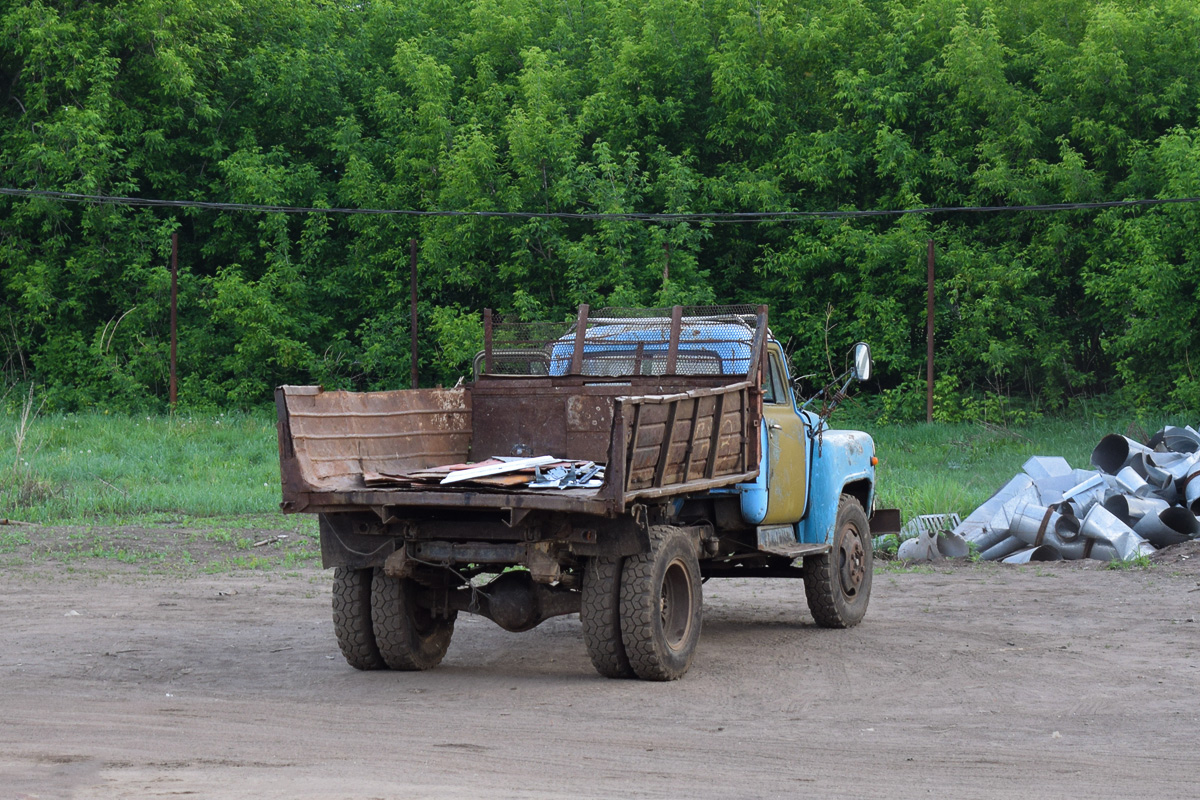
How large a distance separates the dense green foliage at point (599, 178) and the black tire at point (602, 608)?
618 inches

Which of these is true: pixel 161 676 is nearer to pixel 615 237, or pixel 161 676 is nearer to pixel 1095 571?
pixel 1095 571

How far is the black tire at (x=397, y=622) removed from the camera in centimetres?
855

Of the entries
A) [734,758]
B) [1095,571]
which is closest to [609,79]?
[1095,571]

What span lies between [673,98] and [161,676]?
22473mm

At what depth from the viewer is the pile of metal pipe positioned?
14.5m

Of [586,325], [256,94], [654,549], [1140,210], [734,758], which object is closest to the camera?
[734,758]

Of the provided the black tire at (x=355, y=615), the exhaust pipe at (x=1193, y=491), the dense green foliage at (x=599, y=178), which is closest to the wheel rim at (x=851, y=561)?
the black tire at (x=355, y=615)

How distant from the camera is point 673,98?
29.0 meters

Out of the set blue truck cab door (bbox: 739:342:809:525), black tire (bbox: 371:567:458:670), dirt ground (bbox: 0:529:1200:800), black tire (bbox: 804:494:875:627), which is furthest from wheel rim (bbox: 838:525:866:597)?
black tire (bbox: 371:567:458:670)

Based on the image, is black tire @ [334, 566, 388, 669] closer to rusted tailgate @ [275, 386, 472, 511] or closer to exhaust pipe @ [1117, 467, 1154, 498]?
rusted tailgate @ [275, 386, 472, 511]

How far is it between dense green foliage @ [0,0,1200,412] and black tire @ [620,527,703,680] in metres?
15.1

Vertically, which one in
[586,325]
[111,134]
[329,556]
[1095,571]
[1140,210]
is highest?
[111,134]

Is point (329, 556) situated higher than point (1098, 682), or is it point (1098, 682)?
point (329, 556)

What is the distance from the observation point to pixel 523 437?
9.64m
